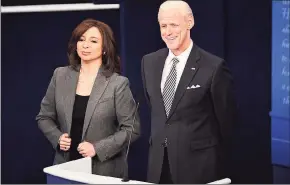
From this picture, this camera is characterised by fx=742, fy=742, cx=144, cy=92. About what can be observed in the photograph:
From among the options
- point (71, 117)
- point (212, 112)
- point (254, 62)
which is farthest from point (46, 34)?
point (212, 112)

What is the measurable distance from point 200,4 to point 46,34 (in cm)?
154

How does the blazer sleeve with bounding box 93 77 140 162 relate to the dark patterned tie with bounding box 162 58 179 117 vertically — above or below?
below

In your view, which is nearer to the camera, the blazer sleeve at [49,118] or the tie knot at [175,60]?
the tie knot at [175,60]

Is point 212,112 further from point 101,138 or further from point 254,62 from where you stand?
point 254,62

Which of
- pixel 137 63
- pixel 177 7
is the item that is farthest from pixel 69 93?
pixel 137 63

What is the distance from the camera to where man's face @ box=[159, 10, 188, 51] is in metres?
4.40

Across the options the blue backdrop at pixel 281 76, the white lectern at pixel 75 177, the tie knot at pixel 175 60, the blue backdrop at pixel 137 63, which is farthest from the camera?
the blue backdrop at pixel 137 63

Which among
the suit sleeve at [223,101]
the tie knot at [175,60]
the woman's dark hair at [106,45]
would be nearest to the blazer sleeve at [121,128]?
the woman's dark hair at [106,45]

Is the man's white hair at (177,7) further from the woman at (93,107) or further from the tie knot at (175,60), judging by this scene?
the woman at (93,107)

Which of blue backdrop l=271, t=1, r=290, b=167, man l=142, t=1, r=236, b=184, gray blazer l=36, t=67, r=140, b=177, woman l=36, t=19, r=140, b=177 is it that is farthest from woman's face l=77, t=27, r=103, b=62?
blue backdrop l=271, t=1, r=290, b=167

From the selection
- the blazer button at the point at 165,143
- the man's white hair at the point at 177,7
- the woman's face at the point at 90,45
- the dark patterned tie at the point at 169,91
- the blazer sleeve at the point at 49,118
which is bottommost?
the blazer button at the point at 165,143

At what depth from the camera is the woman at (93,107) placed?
4.49m

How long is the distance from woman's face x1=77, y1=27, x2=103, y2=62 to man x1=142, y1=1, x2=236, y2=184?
0.39 m

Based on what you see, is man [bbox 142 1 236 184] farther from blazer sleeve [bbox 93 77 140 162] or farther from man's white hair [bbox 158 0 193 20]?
blazer sleeve [bbox 93 77 140 162]
